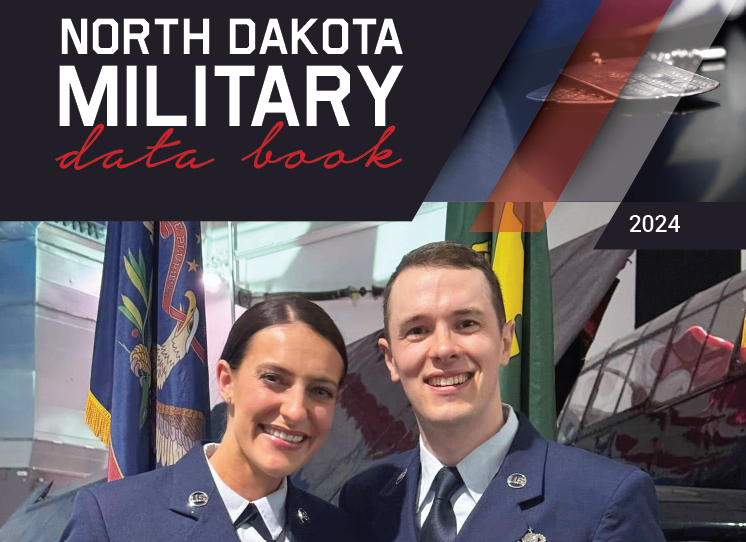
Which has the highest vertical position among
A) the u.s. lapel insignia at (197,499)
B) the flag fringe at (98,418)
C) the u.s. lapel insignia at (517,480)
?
the flag fringe at (98,418)

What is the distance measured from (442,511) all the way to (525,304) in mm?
1174

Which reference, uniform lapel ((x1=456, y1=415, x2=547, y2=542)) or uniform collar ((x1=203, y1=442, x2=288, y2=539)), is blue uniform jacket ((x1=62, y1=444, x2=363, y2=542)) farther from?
uniform lapel ((x1=456, y1=415, x2=547, y2=542))

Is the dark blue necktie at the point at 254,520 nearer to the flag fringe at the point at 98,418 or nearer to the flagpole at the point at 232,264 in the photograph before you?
the flag fringe at the point at 98,418

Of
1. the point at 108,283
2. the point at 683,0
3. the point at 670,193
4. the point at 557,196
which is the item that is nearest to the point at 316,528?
the point at 108,283

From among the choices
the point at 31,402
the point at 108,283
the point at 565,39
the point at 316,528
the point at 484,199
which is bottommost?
the point at 316,528

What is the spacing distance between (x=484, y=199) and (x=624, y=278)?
77 centimetres

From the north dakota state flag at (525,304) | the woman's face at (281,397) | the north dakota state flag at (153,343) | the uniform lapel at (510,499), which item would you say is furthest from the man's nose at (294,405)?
the north dakota state flag at (525,304)

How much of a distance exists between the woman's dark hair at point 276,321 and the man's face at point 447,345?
17cm

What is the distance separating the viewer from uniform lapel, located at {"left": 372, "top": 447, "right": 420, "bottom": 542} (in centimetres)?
235

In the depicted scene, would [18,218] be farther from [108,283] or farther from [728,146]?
[728,146]

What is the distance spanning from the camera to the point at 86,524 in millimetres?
2150

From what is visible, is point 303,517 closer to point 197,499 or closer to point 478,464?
point 197,499

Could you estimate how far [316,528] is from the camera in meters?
2.34

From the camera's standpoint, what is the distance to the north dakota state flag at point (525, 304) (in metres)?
3.29
